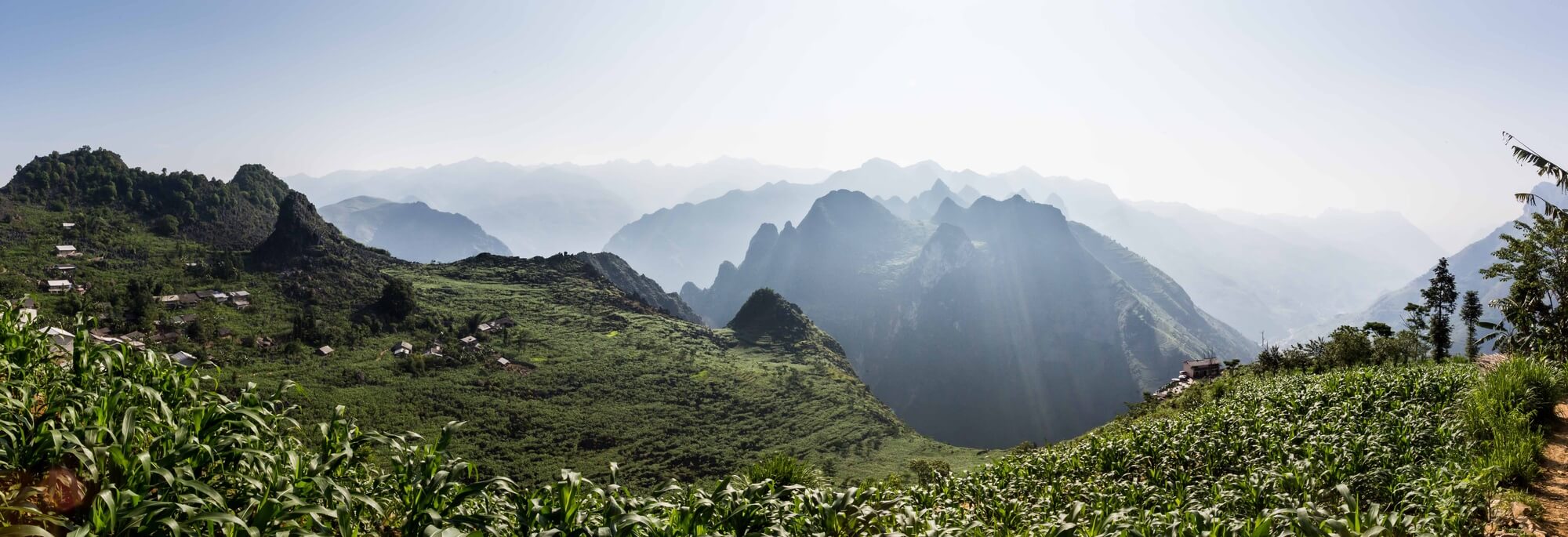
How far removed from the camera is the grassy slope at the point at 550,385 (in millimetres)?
Answer: 65625

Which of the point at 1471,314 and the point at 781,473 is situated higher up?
the point at 1471,314

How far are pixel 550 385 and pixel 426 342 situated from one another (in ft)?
70.7

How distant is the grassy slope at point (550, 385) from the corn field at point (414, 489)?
169 feet

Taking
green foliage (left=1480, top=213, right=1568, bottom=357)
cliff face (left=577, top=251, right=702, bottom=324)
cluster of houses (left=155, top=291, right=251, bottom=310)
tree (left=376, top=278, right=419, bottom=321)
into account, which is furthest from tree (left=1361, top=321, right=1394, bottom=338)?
cliff face (left=577, top=251, right=702, bottom=324)

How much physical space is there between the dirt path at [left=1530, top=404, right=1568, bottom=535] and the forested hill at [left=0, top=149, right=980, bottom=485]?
50.7 m

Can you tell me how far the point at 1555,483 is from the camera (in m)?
6.84

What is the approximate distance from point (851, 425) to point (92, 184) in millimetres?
125197

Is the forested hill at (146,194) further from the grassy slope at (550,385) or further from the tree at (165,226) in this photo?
the grassy slope at (550,385)

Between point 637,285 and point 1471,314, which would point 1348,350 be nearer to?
point 1471,314

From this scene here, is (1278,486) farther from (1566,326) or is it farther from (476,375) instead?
(476,375)

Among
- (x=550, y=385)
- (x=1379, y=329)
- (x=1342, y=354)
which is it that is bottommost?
(x=550, y=385)

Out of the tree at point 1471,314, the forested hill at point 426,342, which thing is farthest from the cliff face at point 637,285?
the tree at point 1471,314


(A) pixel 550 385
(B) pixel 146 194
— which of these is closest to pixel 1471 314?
(A) pixel 550 385

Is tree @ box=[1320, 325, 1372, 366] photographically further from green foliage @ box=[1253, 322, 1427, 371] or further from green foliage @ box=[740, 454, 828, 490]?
green foliage @ box=[740, 454, 828, 490]
